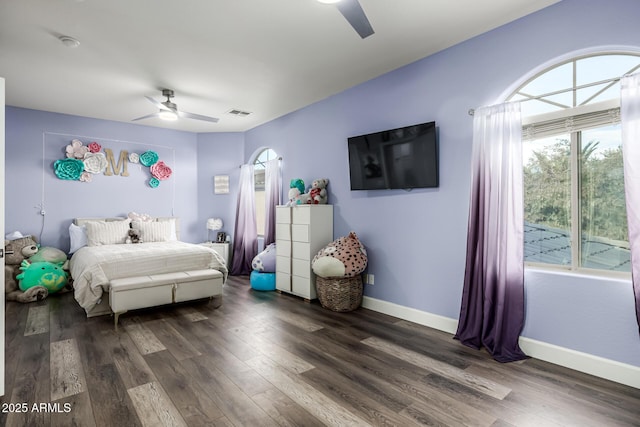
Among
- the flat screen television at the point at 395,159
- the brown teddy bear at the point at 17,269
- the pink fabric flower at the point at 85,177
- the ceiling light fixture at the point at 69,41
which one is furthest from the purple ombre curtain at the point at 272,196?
the brown teddy bear at the point at 17,269

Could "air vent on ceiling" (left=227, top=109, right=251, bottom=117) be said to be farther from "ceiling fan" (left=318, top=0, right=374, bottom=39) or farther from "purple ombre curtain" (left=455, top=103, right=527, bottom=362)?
"purple ombre curtain" (left=455, top=103, right=527, bottom=362)

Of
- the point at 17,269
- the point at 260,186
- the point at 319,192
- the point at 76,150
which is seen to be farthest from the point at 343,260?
the point at 76,150

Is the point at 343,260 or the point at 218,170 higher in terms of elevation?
the point at 218,170

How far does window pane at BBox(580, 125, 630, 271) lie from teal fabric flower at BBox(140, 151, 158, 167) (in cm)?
588

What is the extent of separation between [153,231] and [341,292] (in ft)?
10.6

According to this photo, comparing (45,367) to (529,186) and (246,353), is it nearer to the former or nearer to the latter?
(246,353)

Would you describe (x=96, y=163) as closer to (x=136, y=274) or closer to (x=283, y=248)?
(x=136, y=274)

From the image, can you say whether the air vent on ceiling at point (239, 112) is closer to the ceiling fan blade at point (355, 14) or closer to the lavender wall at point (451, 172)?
the lavender wall at point (451, 172)

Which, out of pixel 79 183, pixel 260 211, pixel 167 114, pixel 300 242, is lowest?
pixel 300 242

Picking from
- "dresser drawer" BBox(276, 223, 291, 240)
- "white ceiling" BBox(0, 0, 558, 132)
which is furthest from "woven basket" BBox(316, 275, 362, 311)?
"white ceiling" BBox(0, 0, 558, 132)

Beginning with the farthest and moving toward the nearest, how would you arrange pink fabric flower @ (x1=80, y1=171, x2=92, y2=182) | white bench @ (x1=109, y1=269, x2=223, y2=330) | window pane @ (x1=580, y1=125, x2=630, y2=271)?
pink fabric flower @ (x1=80, y1=171, x2=92, y2=182) → white bench @ (x1=109, y1=269, x2=223, y2=330) → window pane @ (x1=580, y1=125, x2=630, y2=271)

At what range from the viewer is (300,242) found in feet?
14.2

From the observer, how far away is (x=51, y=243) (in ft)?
16.5

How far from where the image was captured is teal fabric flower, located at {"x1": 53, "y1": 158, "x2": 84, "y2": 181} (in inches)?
198
